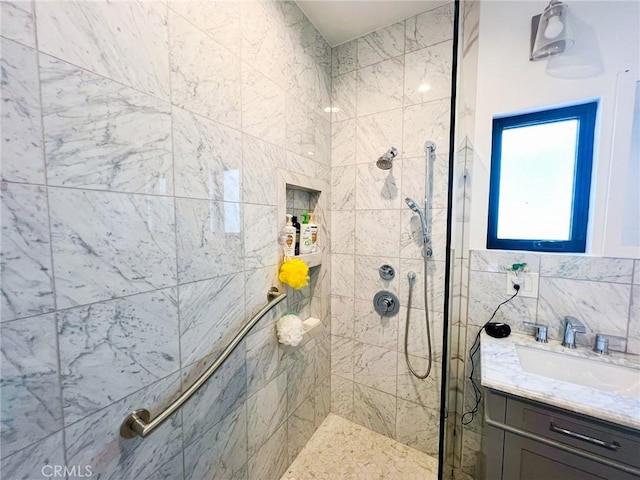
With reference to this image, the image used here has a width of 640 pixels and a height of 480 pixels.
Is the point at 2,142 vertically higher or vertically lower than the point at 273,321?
higher

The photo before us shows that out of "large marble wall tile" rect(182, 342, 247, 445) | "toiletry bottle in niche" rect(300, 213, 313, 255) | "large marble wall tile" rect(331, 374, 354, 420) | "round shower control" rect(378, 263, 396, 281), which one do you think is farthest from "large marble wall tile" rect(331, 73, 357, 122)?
"large marble wall tile" rect(331, 374, 354, 420)

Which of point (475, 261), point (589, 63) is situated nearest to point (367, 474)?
point (475, 261)

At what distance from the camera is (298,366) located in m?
1.44

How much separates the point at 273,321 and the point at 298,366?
42 centimetres

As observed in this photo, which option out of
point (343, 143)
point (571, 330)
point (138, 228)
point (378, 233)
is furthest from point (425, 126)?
point (138, 228)

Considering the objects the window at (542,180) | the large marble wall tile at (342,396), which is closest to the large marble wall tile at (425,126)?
the window at (542,180)

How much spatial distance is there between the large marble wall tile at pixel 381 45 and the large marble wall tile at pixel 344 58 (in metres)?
0.03

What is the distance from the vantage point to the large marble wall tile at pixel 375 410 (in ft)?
5.21

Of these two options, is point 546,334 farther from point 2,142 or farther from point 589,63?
point 2,142

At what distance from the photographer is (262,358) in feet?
3.82

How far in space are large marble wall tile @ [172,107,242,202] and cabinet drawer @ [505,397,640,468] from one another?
1.34 meters

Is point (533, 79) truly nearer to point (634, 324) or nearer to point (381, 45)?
point (381, 45)

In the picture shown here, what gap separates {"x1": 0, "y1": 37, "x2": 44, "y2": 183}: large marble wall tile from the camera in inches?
19.2

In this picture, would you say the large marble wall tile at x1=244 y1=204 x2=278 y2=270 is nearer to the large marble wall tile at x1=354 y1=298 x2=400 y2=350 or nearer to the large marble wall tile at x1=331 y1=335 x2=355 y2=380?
the large marble wall tile at x1=354 y1=298 x2=400 y2=350
